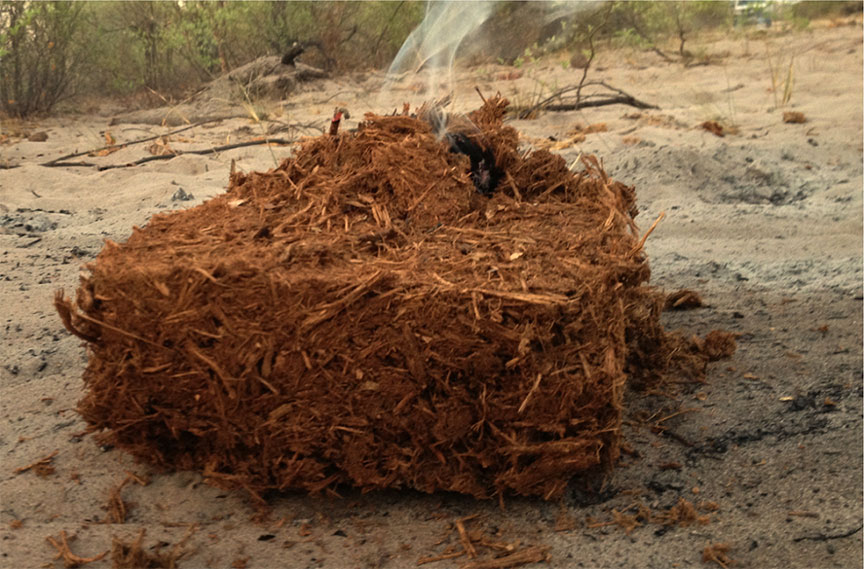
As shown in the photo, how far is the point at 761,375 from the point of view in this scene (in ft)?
8.63

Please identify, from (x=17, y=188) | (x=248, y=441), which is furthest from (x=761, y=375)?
(x=17, y=188)

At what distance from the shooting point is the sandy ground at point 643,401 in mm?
1851

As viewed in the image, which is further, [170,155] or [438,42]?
[170,155]

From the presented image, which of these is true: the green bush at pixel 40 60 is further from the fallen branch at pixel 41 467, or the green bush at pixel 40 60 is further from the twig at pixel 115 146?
the fallen branch at pixel 41 467

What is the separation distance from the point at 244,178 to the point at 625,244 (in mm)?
1107

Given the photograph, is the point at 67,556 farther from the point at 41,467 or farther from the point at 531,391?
the point at 531,391

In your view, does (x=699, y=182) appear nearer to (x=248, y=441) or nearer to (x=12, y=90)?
(x=248, y=441)

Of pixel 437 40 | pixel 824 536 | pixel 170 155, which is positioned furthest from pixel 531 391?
pixel 170 155

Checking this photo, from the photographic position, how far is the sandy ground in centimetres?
185

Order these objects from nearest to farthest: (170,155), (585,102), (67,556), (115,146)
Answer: (67,556), (170,155), (115,146), (585,102)

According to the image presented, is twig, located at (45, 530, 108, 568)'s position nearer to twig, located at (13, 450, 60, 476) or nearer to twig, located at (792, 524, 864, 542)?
twig, located at (13, 450, 60, 476)

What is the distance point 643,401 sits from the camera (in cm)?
247

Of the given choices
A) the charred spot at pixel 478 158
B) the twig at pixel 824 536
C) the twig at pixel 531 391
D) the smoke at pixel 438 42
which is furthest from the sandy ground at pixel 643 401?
the smoke at pixel 438 42

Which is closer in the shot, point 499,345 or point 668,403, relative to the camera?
point 499,345
